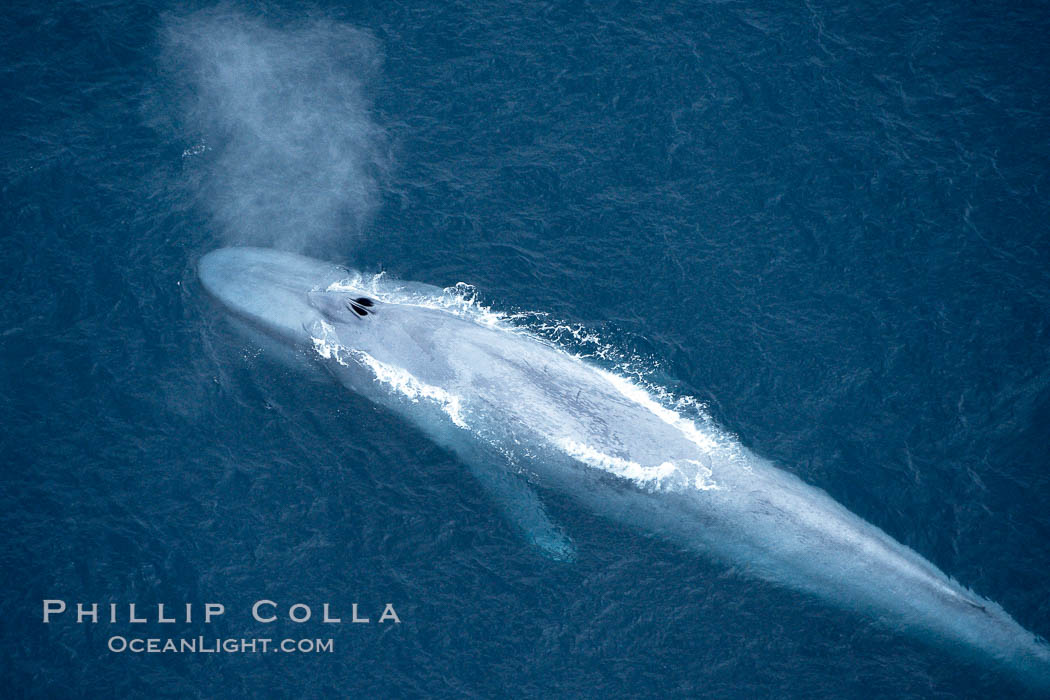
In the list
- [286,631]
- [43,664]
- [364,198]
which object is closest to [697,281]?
[364,198]

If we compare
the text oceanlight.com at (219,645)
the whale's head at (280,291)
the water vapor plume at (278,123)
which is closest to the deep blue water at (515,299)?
the water vapor plume at (278,123)

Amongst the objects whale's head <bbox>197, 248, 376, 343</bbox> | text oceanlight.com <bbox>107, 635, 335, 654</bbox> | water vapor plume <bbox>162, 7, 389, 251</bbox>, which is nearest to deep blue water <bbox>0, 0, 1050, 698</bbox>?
water vapor plume <bbox>162, 7, 389, 251</bbox>

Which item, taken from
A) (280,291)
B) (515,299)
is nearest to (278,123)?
(280,291)

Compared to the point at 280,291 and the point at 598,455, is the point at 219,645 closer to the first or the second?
the point at 280,291

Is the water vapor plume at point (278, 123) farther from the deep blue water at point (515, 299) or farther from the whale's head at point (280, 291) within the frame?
the whale's head at point (280, 291)

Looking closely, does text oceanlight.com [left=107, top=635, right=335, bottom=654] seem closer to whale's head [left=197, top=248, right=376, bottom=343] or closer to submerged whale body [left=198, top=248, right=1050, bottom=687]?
submerged whale body [left=198, top=248, right=1050, bottom=687]

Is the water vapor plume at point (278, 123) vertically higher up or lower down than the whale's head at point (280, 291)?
higher up

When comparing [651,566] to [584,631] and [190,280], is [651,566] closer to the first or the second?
[584,631]
